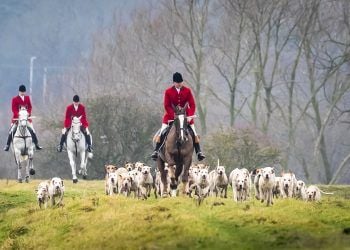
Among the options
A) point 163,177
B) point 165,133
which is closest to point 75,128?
point 163,177

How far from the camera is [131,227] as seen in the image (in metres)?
17.1

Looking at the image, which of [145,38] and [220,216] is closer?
[220,216]

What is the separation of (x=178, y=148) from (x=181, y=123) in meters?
0.76

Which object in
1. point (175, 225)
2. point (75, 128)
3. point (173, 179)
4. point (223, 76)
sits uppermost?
point (223, 76)

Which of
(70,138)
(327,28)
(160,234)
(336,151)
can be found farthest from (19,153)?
(336,151)

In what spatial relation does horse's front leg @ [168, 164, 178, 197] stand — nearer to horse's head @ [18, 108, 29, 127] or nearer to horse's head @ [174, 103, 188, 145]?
horse's head @ [174, 103, 188, 145]

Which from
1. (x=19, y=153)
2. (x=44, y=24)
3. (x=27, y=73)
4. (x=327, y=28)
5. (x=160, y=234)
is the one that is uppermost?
(x=44, y=24)

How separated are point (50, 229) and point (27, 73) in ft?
345

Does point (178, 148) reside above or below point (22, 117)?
below

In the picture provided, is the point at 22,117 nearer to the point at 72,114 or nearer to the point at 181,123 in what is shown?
the point at 72,114

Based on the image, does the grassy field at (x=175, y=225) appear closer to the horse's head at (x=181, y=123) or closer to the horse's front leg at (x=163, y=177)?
the horse's head at (x=181, y=123)

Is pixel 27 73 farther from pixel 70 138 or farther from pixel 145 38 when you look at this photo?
pixel 70 138

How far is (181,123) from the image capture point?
21.2 m

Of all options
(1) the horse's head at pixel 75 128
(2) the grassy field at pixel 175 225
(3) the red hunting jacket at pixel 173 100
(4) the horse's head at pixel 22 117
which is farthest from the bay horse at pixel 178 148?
(4) the horse's head at pixel 22 117
